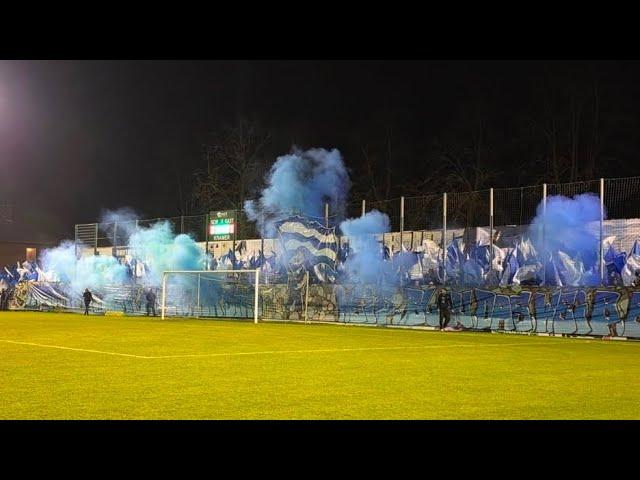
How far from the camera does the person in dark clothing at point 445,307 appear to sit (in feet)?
98.3

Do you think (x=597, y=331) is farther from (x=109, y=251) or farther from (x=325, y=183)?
(x=109, y=251)

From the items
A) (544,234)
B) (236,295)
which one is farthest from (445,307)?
(236,295)

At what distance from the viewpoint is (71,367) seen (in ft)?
43.1

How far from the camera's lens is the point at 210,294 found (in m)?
40.4

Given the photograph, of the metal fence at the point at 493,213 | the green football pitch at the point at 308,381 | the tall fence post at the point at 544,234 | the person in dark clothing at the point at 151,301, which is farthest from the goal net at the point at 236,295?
the green football pitch at the point at 308,381

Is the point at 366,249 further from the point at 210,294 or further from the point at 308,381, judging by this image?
the point at 308,381

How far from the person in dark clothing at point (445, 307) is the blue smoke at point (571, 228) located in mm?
3934

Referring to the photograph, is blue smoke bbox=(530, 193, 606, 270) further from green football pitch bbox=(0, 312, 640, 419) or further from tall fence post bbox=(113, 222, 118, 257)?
tall fence post bbox=(113, 222, 118, 257)

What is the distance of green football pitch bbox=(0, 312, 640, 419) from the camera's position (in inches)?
343

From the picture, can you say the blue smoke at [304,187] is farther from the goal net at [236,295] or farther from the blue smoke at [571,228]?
the blue smoke at [571,228]

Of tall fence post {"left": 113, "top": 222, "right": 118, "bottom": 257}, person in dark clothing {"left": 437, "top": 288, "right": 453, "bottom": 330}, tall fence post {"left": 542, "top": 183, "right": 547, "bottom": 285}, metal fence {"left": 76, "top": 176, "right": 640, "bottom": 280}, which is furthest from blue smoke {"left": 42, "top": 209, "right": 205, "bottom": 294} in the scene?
tall fence post {"left": 542, "top": 183, "right": 547, "bottom": 285}

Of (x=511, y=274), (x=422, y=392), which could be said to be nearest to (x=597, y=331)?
(x=511, y=274)

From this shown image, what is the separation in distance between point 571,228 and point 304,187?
73.7ft

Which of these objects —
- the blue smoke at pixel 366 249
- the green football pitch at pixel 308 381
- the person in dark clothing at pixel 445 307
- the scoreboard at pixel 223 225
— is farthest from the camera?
the scoreboard at pixel 223 225
